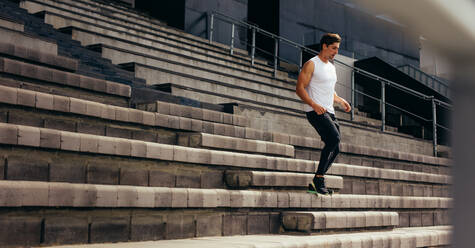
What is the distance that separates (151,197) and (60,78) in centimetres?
187

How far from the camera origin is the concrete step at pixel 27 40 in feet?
17.5

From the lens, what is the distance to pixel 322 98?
4.90 m

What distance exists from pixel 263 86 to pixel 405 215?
4135 mm

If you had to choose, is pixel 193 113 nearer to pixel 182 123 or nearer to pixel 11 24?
pixel 182 123

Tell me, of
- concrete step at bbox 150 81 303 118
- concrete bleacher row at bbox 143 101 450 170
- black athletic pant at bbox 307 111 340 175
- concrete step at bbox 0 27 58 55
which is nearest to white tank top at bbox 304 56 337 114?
black athletic pant at bbox 307 111 340 175

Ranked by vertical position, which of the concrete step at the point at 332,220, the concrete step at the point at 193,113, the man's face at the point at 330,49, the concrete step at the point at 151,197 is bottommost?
the concrete step at the point at 332,220

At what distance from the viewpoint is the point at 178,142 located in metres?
4.95

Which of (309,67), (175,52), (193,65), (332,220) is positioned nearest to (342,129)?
(193,65)

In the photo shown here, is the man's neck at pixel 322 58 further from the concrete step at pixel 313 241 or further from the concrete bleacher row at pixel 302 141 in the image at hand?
the concrete step at pixel 313 241

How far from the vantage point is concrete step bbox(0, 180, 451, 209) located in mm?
2859

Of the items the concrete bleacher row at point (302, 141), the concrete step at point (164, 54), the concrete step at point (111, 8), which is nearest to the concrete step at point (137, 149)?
the concrete bleacher row at point (302, 141)

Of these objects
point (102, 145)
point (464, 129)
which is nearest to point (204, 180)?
point (102, 145)

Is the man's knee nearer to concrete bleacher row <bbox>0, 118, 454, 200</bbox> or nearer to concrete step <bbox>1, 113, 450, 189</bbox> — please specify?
concrete bleacher row <bbox>0, 118, 454, 200</bbox>

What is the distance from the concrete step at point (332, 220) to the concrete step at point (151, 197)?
0.67 ft
